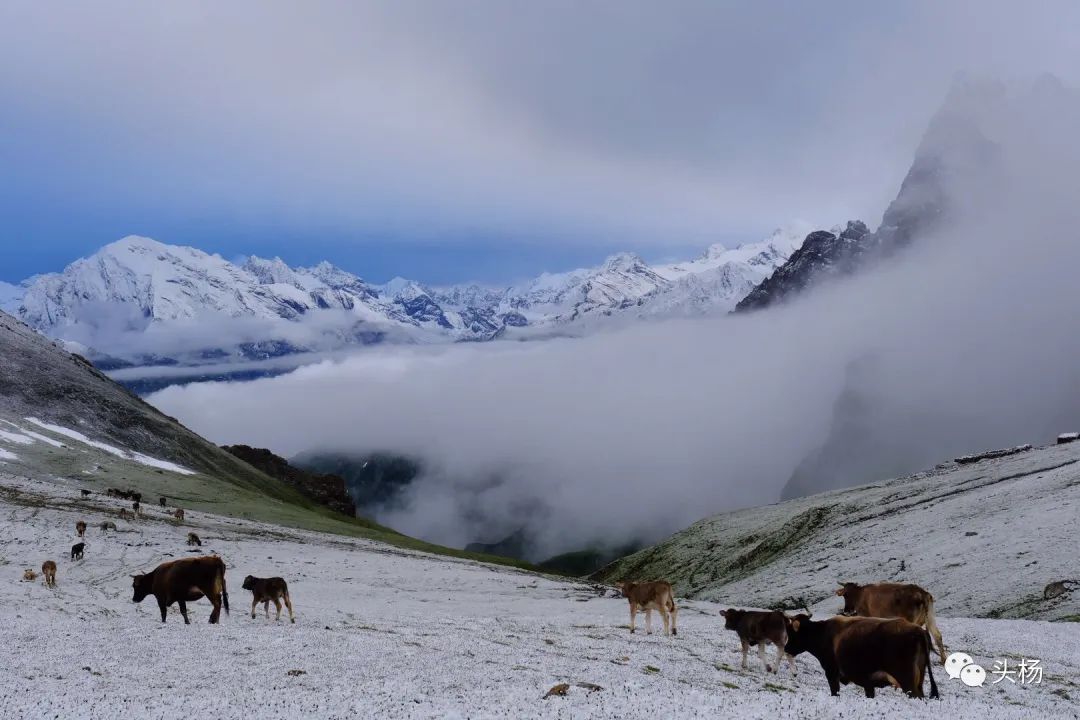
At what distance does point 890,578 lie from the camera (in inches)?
2008


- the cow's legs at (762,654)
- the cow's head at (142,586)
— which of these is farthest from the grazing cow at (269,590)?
the cow's legs at (762,654)

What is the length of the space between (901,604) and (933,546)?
3496 cm

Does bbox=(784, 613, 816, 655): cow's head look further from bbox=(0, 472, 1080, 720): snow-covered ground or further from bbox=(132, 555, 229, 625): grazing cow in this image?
bbox=(132, 555, 229, 625): grazing cow

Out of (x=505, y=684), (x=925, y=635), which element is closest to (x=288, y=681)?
(x=505, y=684)

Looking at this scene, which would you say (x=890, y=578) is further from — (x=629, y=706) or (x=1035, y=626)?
(x=629, y=706)

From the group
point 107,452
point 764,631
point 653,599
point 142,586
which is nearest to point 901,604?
point 764,631

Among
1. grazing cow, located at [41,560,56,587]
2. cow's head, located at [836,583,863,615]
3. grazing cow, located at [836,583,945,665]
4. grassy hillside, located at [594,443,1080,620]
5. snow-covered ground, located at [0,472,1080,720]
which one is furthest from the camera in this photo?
grassy hillside, located at [594,443,1080,620]

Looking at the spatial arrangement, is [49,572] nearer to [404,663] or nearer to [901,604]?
[404,663]

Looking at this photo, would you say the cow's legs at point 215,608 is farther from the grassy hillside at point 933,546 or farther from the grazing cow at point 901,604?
the grassy hillside at point 933,546

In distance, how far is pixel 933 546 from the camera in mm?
54375

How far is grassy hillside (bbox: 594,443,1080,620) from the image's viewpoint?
140ft

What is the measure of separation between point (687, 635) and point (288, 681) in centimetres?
1580

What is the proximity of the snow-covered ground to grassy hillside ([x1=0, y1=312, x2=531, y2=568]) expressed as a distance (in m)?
59.9

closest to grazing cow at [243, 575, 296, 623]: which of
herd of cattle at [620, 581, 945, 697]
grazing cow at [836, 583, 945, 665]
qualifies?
herd of cattle at [620, 581, 945, 697]
